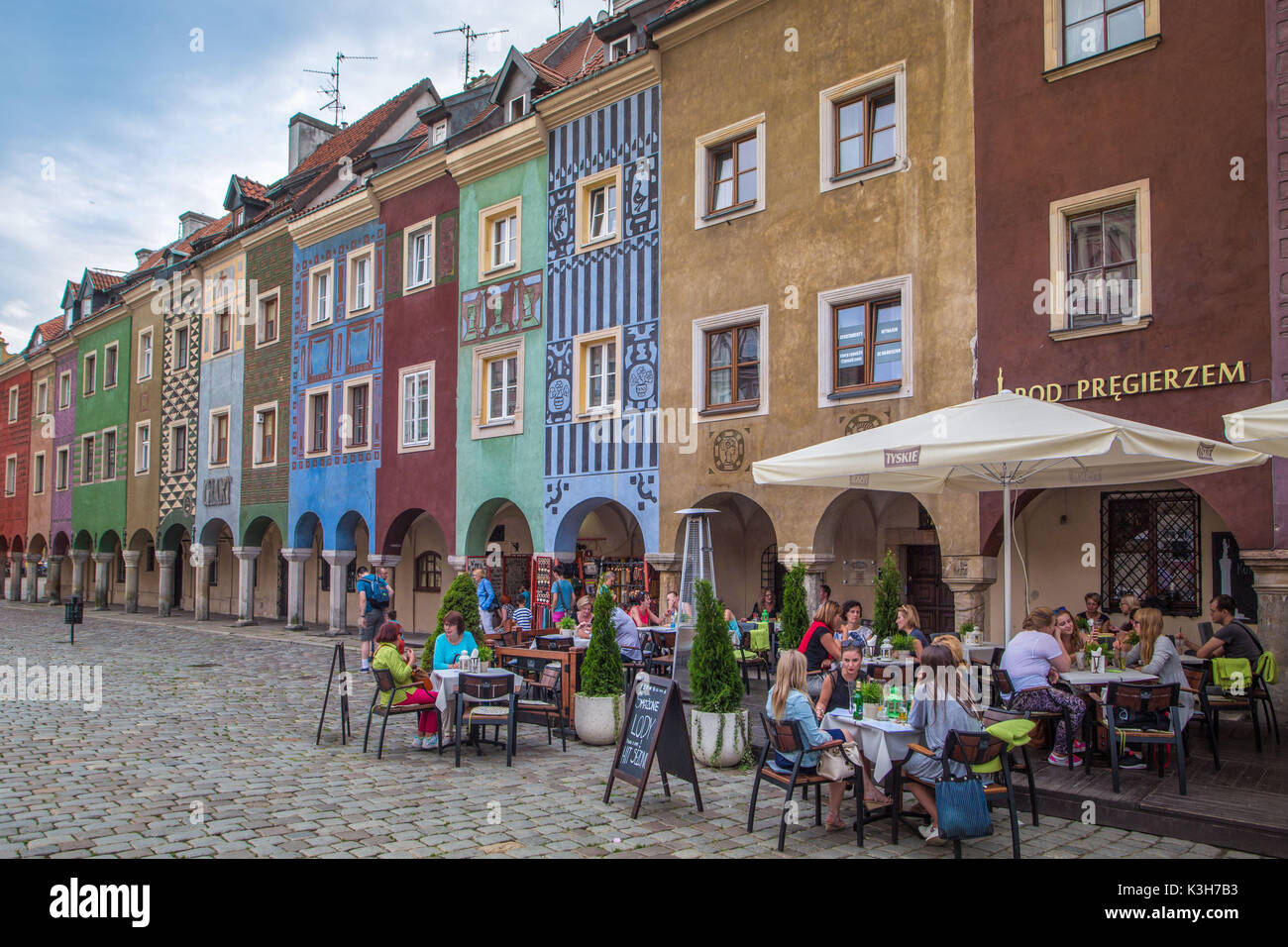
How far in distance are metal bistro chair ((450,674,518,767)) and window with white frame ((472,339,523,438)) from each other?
35.5 ft

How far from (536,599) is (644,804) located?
38.7 ft

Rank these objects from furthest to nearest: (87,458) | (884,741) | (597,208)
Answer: (87,458) < (597,208) < (884,741)

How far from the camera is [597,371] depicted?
62.3ft

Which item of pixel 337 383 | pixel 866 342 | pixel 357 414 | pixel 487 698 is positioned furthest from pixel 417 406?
pixel 487 698

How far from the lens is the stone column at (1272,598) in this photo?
413 inches

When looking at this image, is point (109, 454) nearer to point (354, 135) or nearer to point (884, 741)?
point (354, 135)

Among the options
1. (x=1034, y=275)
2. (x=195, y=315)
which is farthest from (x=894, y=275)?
(x=195, y=315)

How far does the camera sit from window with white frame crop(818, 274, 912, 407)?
14242 mm

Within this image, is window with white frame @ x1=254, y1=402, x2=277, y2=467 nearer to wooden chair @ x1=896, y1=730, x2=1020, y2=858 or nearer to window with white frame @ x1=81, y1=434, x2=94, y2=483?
window with white frame @ x1=81, y1=434, x2=94, y2=483

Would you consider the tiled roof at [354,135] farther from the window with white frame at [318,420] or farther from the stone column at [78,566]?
the stone column at [78,566]

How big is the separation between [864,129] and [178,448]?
25882 mm

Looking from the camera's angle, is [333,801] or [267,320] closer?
[333,801]

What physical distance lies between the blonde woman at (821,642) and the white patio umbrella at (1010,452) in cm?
172

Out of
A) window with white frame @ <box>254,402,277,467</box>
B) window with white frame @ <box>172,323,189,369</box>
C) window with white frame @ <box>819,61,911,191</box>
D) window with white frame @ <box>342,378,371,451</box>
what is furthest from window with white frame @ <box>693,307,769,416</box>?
window with white frame @ <box>172,323,189,369</box>
